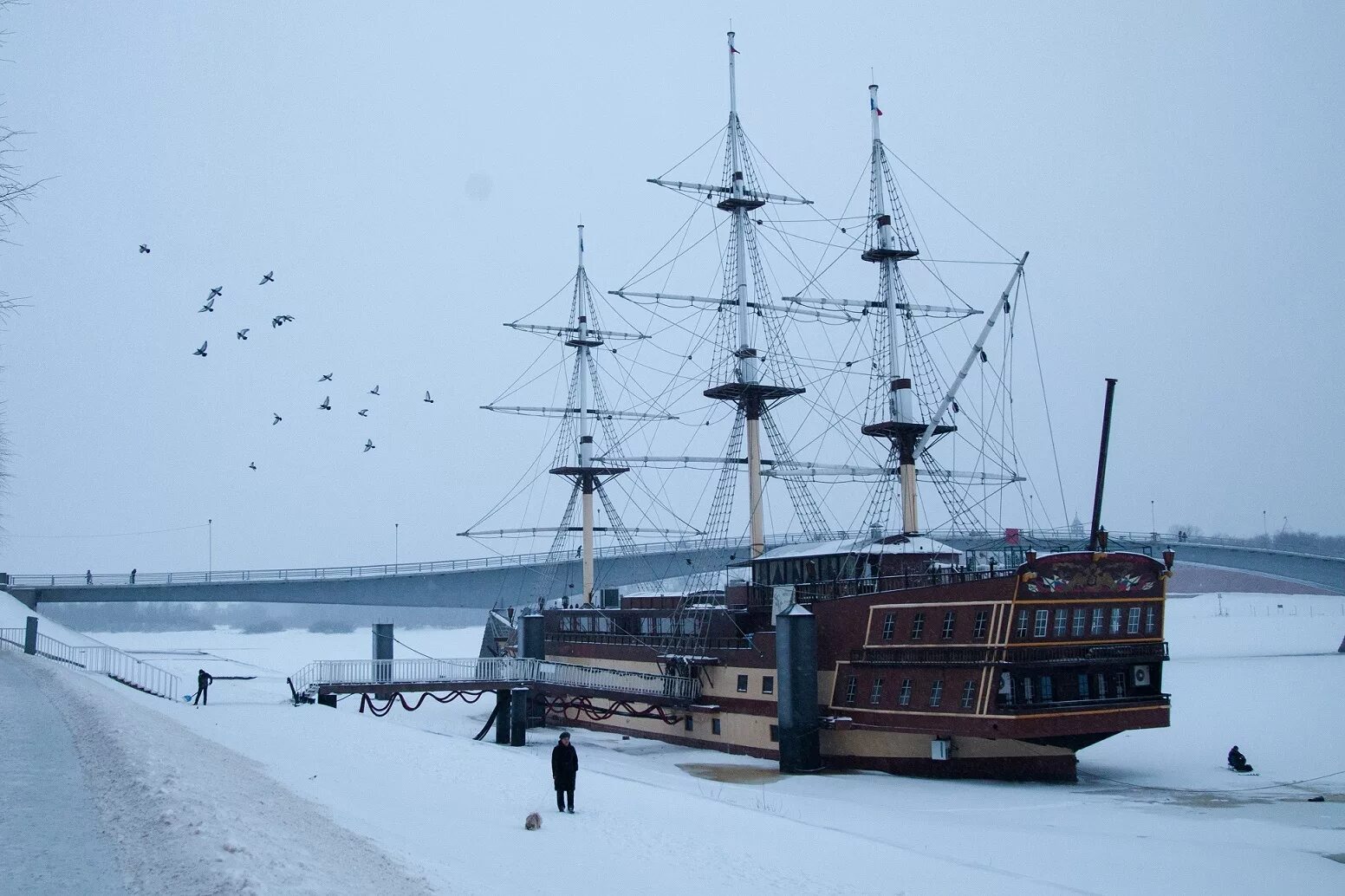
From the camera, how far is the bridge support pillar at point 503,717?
40.7 m

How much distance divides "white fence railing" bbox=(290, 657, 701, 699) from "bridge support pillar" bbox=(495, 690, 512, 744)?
636 mm

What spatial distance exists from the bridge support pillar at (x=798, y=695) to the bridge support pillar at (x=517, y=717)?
11.5 m

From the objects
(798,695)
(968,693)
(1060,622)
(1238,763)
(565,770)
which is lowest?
(1238,763)

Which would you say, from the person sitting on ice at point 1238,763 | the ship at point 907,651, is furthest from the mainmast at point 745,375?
the person sitting on ice at point 1238,763

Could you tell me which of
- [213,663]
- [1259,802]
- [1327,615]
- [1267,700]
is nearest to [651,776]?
[1259,802]

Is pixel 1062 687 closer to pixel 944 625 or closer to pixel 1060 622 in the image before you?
pixel 1060 622

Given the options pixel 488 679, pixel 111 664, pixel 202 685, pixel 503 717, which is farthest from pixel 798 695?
pixel 111 664

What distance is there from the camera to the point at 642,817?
18.3 m

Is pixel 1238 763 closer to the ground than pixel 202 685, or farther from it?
closer to the ground

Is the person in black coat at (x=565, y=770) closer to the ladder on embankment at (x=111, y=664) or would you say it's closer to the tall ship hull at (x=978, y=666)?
the tall ship hull at (x=978, y=666)

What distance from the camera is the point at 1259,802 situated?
2630cm

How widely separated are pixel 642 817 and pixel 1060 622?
671 inches

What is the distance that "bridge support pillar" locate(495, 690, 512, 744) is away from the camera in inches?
1602

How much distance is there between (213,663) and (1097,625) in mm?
54421
